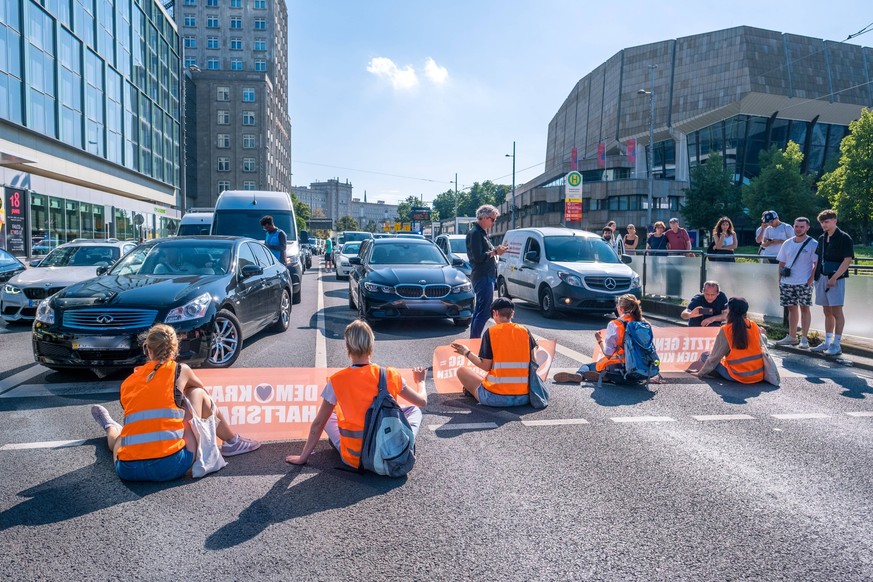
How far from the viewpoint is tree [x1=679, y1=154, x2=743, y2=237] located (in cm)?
5431

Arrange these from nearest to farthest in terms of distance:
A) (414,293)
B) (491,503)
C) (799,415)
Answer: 1. (491,503)
2. (799,415)
3. (414,293)

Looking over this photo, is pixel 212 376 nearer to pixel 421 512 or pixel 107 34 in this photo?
pixel 421 512

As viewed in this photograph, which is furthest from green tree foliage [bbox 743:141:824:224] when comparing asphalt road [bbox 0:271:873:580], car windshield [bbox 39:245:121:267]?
asphalt road [bbox 0:271:873:580]

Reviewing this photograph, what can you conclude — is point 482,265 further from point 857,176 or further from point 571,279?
point 857,176

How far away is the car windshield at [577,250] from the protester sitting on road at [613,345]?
6783 millimetres

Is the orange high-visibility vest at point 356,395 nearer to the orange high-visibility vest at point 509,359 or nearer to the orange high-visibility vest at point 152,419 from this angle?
the orange high-visibility vest at point 152,419

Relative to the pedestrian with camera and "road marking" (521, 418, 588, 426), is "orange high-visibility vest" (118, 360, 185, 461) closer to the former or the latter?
"road marking" (521, 418, 588, 426)

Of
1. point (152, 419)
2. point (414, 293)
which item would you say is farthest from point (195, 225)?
point (152, 419)

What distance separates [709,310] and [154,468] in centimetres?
715

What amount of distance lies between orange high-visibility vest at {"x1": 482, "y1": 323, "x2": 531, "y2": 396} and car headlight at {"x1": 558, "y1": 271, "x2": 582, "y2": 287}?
22.7 ft

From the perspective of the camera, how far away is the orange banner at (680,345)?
312 inches

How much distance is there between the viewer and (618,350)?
7023mm

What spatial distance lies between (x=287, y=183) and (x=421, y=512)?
343 feet

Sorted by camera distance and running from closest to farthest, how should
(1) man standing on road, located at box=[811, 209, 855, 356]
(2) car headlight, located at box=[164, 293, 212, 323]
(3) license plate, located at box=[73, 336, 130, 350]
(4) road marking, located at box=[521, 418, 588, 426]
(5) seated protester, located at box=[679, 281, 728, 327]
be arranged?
(4) road marking, located at box=[521, 418, 588, 426]
(3) license plate, located at box=[73, 336, 130, 350]
(2) car headlight, located at box=[164, 293, 212, 323]
(5) seated protester, located at box=[679, 281, 728, 327]
(1) man standing on road, located at box=[811, 209, 855, 356]
